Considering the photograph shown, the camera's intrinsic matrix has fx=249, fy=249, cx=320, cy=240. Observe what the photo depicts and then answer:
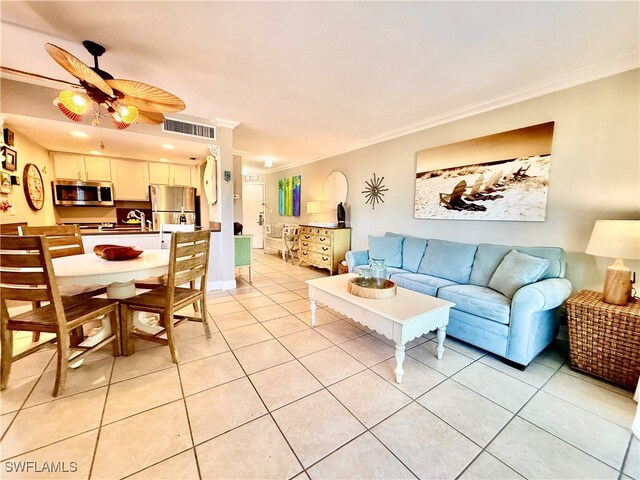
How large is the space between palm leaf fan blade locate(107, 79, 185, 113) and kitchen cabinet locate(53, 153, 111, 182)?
3.40 meters

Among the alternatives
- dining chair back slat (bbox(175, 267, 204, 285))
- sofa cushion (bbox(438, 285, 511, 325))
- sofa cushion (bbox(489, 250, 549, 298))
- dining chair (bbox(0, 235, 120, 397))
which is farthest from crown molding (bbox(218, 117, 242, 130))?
sofa cushion (bbox(489, 250, 549, 298))

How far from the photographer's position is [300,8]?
5.12ft

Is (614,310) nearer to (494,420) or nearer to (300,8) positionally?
(494,420)

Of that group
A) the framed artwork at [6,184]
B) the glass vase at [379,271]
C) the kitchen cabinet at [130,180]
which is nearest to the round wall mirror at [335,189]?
the glass vase at [379,271]

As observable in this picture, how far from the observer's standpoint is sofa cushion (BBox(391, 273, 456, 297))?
264 centimetres

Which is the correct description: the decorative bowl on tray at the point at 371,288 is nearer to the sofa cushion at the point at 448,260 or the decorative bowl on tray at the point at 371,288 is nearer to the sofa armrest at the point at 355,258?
the sofa cushion at the point at 448,260

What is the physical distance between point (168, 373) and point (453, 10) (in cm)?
311

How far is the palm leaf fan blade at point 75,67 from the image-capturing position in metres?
1.34

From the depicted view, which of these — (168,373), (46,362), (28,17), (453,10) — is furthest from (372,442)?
(28,17)

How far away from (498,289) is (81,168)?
635 cm

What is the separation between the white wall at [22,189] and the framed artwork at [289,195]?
440 cm

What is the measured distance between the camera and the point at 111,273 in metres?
1.68

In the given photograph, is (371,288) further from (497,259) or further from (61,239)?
(61,239)

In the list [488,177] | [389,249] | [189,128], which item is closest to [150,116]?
[189,128]
